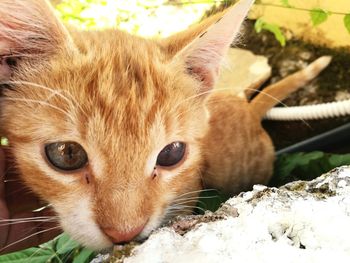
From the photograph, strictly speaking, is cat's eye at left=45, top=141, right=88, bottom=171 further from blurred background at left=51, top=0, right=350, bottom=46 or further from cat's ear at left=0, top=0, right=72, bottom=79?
blurred background at left=51, top=0, right=350, bottom=46

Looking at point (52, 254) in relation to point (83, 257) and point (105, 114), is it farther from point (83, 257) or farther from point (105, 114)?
point (105, 114)

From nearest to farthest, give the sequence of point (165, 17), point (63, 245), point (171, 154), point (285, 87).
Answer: point (171, 154) < point (63, 245) < point (285, 87) < point (165, 17)

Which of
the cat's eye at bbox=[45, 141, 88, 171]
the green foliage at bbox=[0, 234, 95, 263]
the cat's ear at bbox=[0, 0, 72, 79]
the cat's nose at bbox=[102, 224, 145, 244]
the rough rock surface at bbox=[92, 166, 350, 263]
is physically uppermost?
the cat's ear at bbox=[0, 0, 72, 79]

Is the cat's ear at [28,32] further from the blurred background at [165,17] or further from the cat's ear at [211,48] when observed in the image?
the blurred background at [165,17]

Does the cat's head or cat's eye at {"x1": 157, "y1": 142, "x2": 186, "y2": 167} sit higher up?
the cat's head

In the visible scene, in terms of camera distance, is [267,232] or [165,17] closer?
[267,232]

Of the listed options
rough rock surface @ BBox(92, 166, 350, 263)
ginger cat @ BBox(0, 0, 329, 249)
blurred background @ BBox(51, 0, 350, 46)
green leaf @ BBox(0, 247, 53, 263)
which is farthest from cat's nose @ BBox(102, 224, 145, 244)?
blurred background @ BBox(51, 0, 350, 46)

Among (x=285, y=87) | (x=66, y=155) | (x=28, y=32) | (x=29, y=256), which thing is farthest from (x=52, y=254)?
(x=285, y=87)
